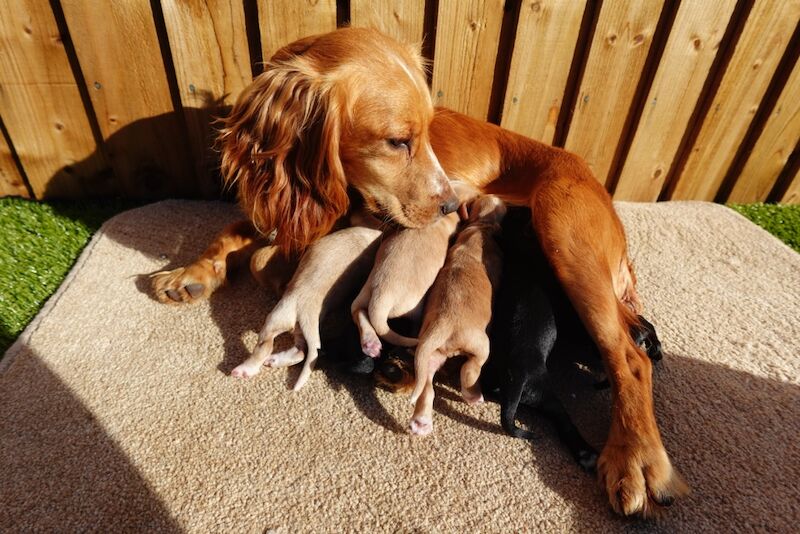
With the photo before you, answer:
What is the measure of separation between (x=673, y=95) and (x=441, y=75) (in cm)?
141

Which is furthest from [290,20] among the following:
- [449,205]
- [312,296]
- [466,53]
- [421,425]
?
[421,425]

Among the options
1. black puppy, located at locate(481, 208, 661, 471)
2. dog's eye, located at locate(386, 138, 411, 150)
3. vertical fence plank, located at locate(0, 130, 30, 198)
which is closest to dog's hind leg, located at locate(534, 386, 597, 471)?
black puppy, located at locate(481, 208, 661, 471)

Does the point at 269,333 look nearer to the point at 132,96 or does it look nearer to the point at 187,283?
the point at 187,283

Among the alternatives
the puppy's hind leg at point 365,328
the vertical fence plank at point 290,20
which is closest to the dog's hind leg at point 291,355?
the puppy's hind leg at point 365,328

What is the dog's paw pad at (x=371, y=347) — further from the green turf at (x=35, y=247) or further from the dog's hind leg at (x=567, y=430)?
the green turf at (x=35, y=247)

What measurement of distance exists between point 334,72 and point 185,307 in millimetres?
1237

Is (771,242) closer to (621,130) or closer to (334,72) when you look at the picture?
(621,130)

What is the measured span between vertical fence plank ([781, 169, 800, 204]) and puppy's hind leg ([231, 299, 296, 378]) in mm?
3621

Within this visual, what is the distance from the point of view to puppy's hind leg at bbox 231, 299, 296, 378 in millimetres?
1889

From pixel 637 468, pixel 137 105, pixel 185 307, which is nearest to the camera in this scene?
pixel 637 468

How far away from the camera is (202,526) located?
1532 mm

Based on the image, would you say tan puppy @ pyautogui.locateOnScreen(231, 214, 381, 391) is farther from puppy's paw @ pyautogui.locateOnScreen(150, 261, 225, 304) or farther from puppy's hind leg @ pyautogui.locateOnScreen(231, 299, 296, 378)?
puppy's paw @ pyautogui.locateOnScreen(150, 261, 225, 304)

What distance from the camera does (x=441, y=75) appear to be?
279 cm

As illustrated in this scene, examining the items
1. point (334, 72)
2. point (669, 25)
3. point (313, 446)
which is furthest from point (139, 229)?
point (669, 25)
